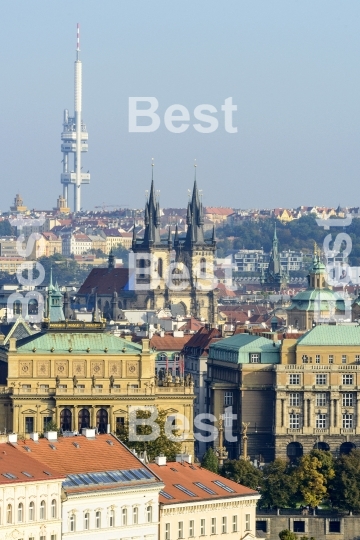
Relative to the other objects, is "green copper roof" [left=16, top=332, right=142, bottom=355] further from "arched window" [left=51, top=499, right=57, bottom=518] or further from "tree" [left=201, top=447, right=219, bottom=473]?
"arched window" [left=51, top=499, right=57, bottom=518]

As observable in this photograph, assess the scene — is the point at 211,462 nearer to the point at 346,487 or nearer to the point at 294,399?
the point at 346,487

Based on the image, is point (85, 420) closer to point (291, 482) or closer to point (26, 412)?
point (26, 412)

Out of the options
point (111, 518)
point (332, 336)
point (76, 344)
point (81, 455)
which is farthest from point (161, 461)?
point (332, 336)

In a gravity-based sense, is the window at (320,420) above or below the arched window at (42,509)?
below

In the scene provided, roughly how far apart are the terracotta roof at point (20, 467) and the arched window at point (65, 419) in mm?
23811

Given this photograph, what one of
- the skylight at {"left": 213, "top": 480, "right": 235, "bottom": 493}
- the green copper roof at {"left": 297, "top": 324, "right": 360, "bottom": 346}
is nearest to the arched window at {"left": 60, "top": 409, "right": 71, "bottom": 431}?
the green copper roof at {"left": 297, "top": 324, "right": 360, "bottom": 346}

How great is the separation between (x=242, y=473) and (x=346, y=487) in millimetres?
2964

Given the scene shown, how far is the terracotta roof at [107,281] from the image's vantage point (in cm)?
18400

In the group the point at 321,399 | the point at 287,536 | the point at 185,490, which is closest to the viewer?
the point at 185,490

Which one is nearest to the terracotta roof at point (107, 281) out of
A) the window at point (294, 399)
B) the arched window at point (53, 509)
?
the window at point (294, 399)

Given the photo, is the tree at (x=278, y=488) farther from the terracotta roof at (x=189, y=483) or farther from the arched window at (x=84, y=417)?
the terracotta roof at (x=189, y=483)

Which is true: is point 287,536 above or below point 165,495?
below

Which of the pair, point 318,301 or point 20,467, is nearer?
point 20,467

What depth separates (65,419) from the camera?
9300 cm
